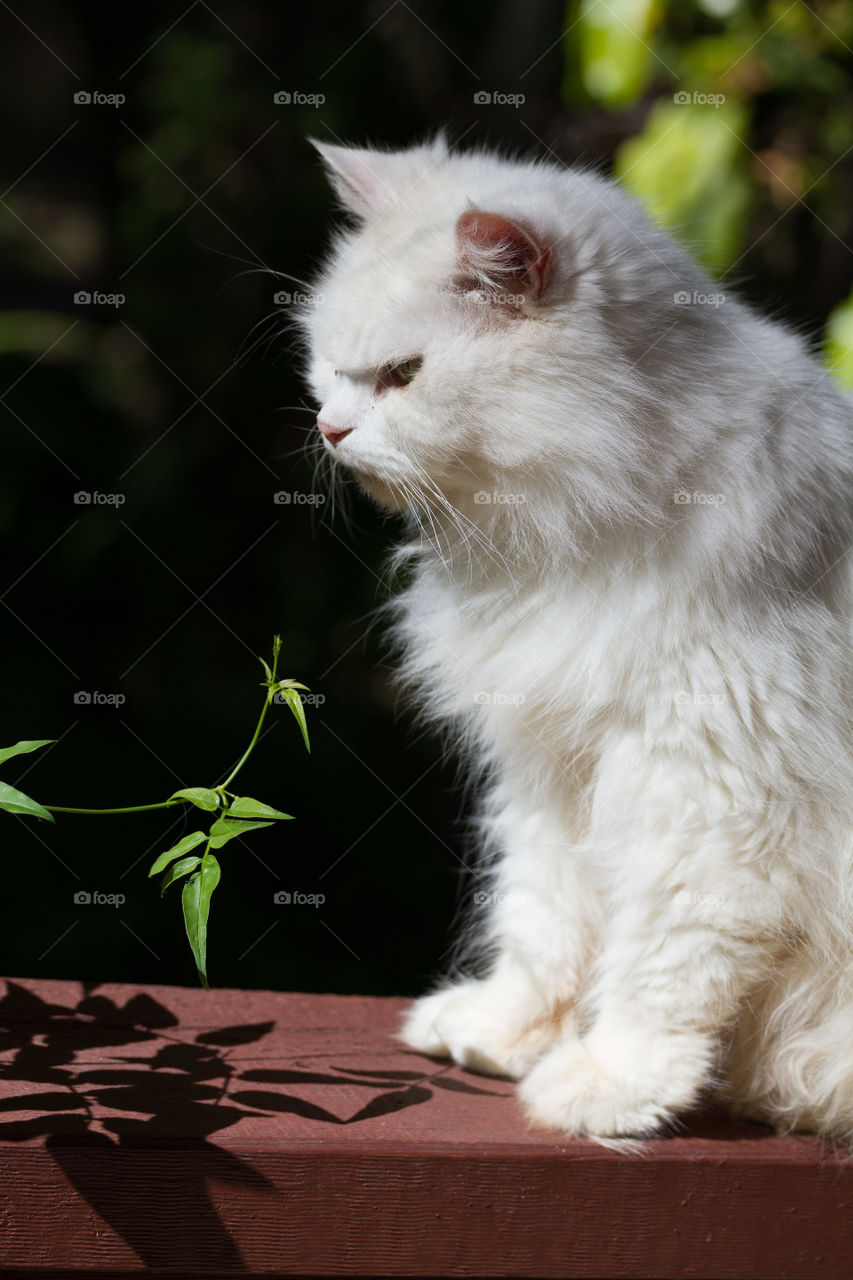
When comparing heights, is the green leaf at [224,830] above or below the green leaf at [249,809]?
below

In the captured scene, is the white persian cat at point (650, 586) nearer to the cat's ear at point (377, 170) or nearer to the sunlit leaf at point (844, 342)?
the cat's ear at point (377, 170)

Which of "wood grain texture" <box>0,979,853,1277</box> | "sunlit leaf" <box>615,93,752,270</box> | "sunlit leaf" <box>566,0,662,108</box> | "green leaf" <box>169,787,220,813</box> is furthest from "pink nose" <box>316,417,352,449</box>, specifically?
"sunlit leaf" <box>566,0,662,108</box>

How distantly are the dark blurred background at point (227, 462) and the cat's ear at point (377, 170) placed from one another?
3.07ft

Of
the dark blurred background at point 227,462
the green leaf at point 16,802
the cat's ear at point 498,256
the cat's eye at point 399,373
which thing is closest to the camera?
the green leaf at point 16,802

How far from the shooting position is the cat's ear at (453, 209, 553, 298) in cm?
104

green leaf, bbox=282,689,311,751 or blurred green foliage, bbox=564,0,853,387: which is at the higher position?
blurred green foliage, bbox=564,0,853,387

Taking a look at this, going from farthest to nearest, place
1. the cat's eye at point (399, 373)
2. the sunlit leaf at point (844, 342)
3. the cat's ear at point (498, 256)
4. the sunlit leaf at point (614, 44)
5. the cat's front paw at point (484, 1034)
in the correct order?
the sunlit leaf at point (614, 44) < the sunlit leaf at point (844, 342) < the cat's front paw at point (484, 1034) < the cat's eye at point (399, 373) < the cat's ear at point (498, 256)

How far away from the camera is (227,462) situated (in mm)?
2799

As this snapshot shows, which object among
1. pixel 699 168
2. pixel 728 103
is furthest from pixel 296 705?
pixel 728 103

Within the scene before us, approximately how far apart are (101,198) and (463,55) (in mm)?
998

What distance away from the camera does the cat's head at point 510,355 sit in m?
1.09

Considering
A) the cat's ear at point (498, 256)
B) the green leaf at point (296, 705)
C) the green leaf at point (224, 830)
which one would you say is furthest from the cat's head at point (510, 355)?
the green leaf at point (224, 830)

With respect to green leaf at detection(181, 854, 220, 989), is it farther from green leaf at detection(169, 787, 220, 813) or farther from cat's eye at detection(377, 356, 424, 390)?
cat's eye at detection(377, 356, 424, 390)

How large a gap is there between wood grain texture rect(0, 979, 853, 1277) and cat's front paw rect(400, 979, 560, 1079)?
2.4 inches
